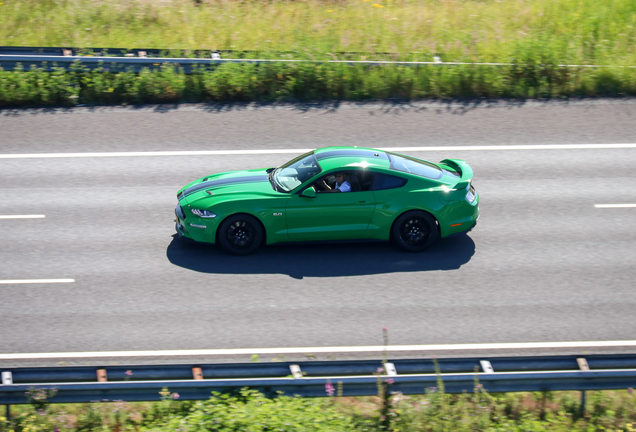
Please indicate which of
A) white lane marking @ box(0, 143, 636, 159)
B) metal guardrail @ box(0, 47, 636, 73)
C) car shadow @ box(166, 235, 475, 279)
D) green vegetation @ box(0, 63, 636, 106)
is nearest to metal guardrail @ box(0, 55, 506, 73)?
metal guardrail @ box(0, 47, 636, 73)

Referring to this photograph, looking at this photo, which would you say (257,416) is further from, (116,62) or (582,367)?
(116,62)

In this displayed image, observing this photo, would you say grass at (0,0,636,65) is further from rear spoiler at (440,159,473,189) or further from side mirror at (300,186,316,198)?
side mirror at (300,186,316,198)

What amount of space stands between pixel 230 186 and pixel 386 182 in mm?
2442

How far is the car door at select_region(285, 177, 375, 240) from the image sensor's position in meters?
10.1

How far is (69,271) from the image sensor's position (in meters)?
9.98

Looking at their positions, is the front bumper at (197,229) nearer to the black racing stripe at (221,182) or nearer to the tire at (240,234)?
the tire at (240,234)

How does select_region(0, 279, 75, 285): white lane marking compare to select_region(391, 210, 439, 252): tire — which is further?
select_region(391, 210, 439, 252): tire

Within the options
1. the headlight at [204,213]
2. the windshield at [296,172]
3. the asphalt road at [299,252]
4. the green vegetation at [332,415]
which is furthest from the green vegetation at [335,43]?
the green vegetation at [332,415]

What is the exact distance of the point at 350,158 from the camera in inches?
412

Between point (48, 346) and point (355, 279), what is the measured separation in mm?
4242

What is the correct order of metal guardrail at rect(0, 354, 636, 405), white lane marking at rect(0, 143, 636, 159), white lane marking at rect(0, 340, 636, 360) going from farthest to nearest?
white lane marking at rect(0, 143, 636, 159) → white lane marking at rect(0, 340, 636, 360) → metal guardrail at rect(0, 354, 636, 405)

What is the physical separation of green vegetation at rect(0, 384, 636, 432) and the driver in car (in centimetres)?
384

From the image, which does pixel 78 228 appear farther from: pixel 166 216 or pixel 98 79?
pixel 98 79

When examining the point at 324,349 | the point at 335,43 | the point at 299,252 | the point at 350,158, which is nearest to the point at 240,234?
the point at 299,252
